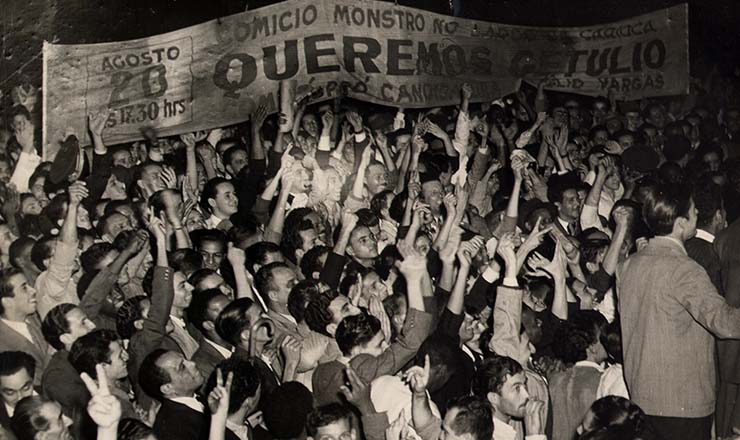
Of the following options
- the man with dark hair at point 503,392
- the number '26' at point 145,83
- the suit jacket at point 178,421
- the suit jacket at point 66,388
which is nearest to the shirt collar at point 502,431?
the man with dark hair at point 503,392

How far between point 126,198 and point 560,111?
1.98 meters

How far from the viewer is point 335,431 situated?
2619 mm

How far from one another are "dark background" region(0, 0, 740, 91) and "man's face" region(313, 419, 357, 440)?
67.4 inches

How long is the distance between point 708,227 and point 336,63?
160 cm

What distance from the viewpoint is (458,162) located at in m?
4.26

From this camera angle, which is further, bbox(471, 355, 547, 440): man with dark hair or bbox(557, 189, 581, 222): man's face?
bbox(557, 189, 581, 222): man's face

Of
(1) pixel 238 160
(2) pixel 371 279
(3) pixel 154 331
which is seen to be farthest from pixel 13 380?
(1) pixel 238 160

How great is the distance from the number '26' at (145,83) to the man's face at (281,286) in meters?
0.99

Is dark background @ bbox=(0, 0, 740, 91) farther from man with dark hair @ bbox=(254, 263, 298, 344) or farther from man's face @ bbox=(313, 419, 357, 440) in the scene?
man's face @ bbox=(313, 419, 357, 440)

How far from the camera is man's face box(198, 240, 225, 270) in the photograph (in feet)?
11.6

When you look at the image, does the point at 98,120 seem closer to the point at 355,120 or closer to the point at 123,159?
the point at 123,159

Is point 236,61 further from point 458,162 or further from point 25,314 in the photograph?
point 25,314

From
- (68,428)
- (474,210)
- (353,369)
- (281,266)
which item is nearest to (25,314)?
(68,428)

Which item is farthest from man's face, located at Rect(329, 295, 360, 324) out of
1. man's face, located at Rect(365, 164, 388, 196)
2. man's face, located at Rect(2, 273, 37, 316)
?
man's face, located at Rect(365, 164, 388, 196)
